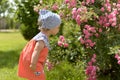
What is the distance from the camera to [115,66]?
6.03 metres

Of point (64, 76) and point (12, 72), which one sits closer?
point (64, 76)

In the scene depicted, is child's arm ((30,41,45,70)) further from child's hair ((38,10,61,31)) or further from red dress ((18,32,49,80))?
child's hair ((38,10,61,31))

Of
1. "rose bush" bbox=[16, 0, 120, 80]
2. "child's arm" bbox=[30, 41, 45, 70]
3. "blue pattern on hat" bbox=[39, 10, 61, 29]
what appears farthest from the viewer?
"rose bush" bbox=[16, 0, 120, 80]

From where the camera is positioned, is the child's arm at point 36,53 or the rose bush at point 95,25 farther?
the rose bush at point 95,25

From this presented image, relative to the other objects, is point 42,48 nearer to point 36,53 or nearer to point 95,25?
point 36,53

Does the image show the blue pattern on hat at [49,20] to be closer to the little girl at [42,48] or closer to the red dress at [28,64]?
the little girl at [42,48]

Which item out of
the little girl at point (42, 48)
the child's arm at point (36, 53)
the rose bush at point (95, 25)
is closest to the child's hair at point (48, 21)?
the little girl at point (42, 48)

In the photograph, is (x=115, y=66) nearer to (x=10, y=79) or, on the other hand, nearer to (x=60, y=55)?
(x=60, y=55)

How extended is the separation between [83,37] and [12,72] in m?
2.55

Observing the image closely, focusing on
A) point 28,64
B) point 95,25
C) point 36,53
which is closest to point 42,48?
point 36,53

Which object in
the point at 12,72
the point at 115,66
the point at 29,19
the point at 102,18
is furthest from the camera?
the point at 29,19

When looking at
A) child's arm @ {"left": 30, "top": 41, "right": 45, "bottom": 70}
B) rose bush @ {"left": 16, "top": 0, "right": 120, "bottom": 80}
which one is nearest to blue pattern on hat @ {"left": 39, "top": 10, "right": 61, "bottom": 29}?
child's arm @ {"left": 30, "top": 41, "right": 45, "bottom": 70}

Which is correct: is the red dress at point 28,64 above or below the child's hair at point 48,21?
below

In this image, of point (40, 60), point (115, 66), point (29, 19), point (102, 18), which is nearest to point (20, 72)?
point (40, 60)
